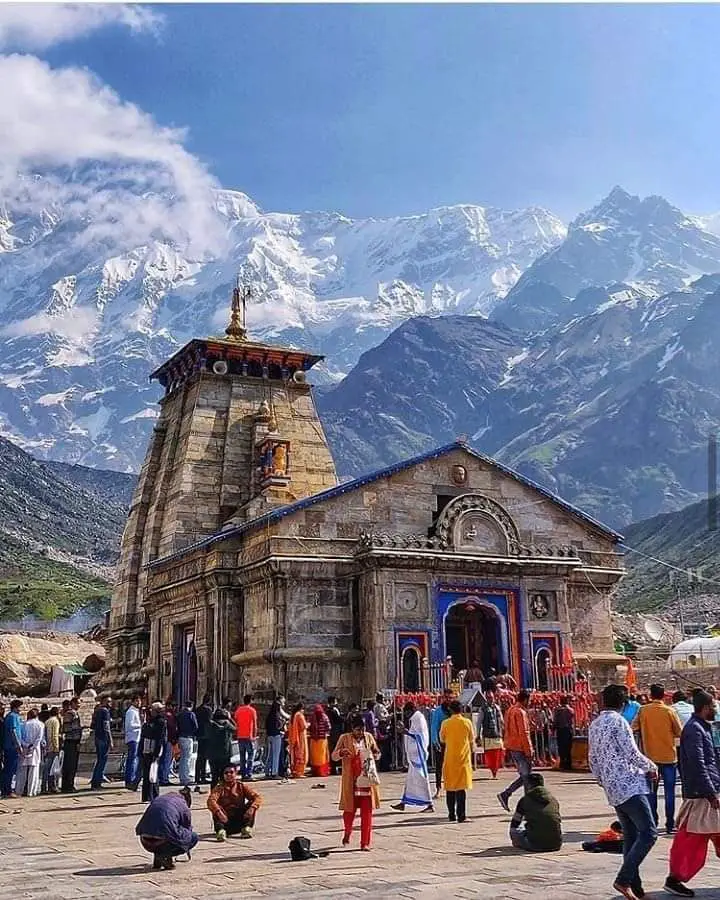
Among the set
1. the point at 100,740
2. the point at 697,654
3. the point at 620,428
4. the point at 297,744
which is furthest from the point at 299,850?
the point at 620,428

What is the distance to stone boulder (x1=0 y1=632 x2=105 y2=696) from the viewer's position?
40125 millimetres

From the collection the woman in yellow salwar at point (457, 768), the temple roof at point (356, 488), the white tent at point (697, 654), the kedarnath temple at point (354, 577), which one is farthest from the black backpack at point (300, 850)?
the white tent at point (697, 654)

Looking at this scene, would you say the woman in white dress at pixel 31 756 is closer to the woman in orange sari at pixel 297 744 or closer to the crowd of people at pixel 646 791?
the woman in orange sari at pixel 297 744

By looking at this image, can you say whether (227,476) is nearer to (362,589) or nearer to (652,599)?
(362,589)

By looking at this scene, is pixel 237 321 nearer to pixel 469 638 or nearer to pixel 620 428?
pixel 469 638

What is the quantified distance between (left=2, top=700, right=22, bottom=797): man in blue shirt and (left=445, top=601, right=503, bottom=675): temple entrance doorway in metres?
10.5

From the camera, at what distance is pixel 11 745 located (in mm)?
17891

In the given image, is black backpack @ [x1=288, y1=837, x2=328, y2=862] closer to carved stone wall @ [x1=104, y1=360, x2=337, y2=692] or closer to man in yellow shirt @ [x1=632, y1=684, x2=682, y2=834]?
man in yellow shirt @ [x1=632, y1=684, x2=682, y2=834]

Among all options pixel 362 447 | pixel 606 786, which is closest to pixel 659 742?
pixel 606 786

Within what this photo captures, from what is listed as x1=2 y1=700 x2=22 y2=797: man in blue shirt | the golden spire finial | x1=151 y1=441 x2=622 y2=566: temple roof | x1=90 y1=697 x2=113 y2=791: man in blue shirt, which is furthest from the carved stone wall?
x1=2 y1=700 x2=22 y2=797: man in blue shirt

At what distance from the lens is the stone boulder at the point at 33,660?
1580 inches

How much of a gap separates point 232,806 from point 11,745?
7.80 metres

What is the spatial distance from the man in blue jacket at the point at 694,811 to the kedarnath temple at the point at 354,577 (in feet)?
45.1

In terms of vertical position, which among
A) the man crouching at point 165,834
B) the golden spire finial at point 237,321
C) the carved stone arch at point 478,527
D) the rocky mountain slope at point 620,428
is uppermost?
the rocky mountain slope at point 620,428
